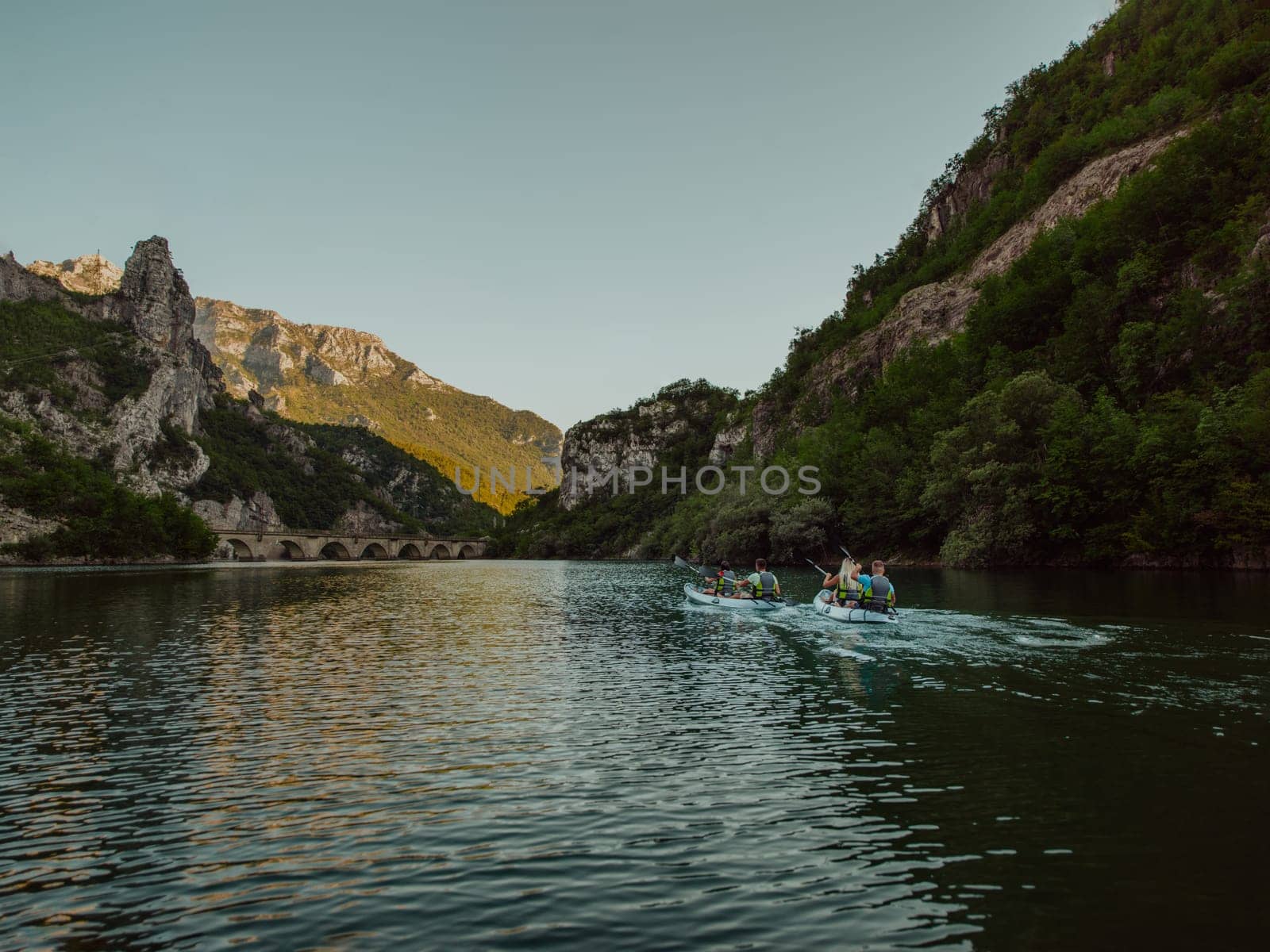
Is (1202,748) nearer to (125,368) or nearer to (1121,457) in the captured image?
(1121,457)

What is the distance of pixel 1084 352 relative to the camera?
73.7 metres

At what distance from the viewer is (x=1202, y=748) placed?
45.9 ft

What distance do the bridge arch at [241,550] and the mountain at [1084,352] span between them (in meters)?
92.8

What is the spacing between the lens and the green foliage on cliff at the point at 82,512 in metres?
117

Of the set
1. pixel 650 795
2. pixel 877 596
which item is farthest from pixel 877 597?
pixel 650 795

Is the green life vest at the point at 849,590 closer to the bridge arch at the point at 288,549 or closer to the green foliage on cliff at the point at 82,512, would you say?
the green foliage on cliff at the point at 82,512

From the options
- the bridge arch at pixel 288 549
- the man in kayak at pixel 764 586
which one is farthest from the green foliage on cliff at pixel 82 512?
the man in kayak at pixel 764 586

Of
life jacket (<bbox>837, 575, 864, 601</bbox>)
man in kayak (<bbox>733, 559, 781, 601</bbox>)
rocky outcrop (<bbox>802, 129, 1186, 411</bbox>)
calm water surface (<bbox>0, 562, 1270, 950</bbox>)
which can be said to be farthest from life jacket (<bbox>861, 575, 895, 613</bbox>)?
rocky outcrop (<bbox>802, 129, 1186, 411</bbox>)

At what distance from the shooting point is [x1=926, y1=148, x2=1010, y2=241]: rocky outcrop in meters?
123

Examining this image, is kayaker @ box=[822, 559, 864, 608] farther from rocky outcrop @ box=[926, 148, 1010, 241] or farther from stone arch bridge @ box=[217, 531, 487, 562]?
stone arch bridge @ box=[217, 531, 487, 562]

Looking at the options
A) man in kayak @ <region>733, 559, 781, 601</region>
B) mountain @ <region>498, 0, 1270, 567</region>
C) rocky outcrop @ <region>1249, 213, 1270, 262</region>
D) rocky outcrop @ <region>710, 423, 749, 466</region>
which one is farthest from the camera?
rocky outcrop @ <region>710, 423, 749, 466</region>

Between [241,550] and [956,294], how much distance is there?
15291 cm

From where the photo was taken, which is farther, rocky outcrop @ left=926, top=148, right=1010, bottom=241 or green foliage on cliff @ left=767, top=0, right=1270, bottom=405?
rocky outcrop @ left=926, top=148, right=1010, bottom=241

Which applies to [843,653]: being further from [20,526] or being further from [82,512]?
[82,512]
